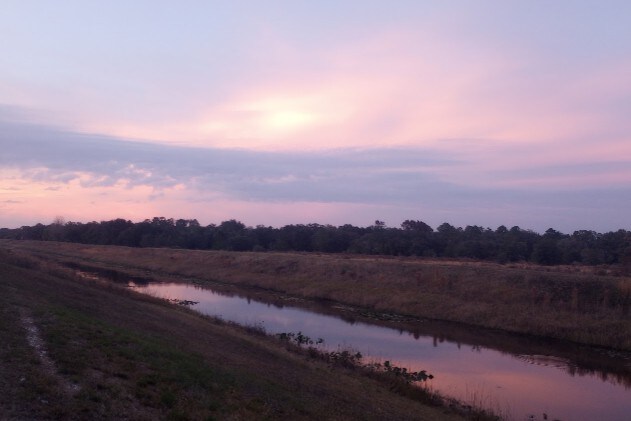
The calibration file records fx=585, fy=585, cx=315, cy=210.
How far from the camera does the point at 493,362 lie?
29.1 meters

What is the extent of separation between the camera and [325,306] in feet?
158

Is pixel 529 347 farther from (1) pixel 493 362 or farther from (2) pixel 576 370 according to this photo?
(2) pixel 576 370

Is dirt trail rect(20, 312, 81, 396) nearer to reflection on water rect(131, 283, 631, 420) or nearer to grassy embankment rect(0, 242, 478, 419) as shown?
grassy embankment rect(0, 242, 478, 419)

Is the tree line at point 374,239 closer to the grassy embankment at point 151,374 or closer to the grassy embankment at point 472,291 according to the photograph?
the grassy embankment at point 472,291

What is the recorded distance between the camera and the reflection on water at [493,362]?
21.8m

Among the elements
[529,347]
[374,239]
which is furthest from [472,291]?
[374,239]

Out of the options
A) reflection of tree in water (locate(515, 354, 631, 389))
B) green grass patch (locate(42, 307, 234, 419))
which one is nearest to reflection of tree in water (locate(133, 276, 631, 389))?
reflection of tree in water (locate(515, 354, 631, 389))

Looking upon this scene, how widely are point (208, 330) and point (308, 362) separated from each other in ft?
17.2

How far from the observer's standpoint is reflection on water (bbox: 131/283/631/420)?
21.8 metres

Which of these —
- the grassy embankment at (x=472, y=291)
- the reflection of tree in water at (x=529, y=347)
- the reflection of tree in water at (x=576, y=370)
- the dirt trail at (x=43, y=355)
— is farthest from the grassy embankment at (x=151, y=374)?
the grassy embankment at (x=472, y=291)

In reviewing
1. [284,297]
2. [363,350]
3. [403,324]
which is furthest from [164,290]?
[363,350]

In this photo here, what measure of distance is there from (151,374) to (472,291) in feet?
119

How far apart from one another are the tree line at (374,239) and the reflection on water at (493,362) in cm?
2768

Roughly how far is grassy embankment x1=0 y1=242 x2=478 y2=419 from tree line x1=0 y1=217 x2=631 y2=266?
45.7 metres
